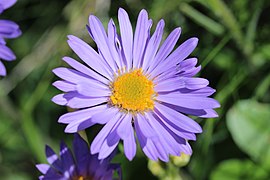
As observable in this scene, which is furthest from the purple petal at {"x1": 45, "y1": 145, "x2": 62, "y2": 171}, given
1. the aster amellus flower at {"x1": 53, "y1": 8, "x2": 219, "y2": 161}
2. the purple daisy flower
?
the aster amellus flower at {"x1": 53, "y1": 8, "x2": 219, "y2": 161}

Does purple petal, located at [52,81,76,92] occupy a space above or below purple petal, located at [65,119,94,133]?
above

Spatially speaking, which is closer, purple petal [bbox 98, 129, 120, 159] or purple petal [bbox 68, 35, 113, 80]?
purple petal [bbox 98, 129, 120, 159]

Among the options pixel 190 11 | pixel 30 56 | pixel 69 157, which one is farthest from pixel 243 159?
pixel 30 56

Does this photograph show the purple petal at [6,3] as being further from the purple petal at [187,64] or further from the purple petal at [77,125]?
the purple petal at [187,64]

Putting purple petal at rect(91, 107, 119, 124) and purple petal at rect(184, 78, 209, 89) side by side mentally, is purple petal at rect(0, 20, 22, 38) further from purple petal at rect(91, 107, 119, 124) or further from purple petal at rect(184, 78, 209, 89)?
purple petal at rect(184, 78, 209, 89)

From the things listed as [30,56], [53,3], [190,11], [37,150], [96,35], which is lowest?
[37,150]

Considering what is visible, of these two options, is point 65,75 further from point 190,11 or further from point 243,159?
point 243,159
